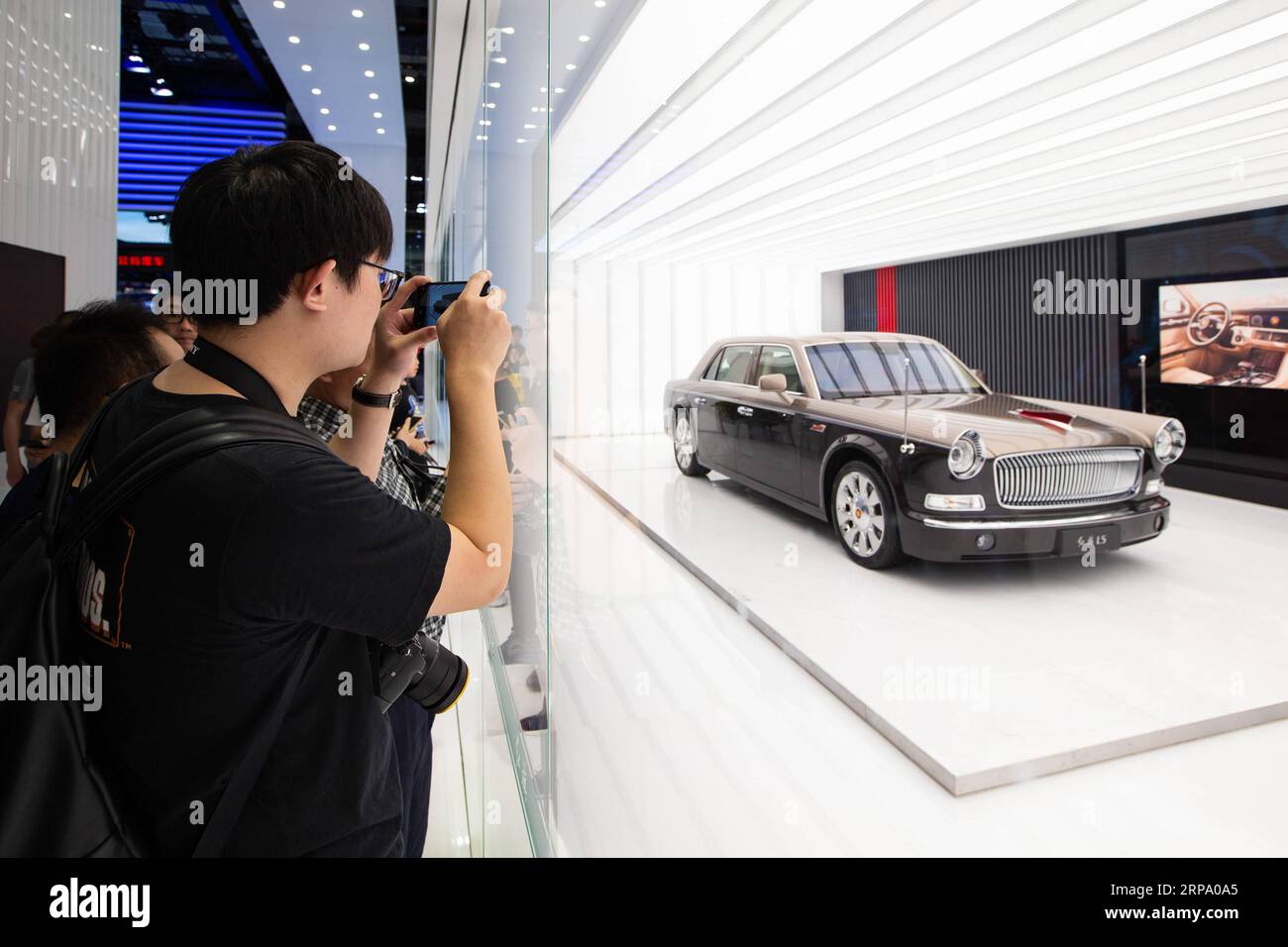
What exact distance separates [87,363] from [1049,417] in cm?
311

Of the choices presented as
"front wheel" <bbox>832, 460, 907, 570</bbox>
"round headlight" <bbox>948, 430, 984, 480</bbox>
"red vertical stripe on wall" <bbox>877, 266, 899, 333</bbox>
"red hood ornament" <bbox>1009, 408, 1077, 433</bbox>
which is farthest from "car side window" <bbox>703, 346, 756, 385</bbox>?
"red hood ornament" <bbox>1009, 408, 1077, 433</bbox>

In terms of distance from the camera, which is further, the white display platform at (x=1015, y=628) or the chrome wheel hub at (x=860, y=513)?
the chrome wheel hub at (x=860, y=513)

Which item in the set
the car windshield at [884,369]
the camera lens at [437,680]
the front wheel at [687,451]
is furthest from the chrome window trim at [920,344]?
the camera lens at [437,680]

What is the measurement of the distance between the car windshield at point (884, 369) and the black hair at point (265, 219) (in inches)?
103

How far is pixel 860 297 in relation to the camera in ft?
9.61

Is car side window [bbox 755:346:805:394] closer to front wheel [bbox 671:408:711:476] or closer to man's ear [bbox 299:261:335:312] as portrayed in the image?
front wheel [bbox 671:408:711:476]

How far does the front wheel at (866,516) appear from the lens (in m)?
3.07

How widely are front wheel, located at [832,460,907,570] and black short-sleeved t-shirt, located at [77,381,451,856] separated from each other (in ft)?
8.93

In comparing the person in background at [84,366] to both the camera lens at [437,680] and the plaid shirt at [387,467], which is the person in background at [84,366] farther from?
the camera lens at [437,680]

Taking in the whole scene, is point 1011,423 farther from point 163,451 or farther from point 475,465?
point 163,451
